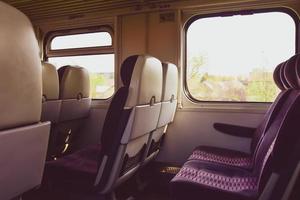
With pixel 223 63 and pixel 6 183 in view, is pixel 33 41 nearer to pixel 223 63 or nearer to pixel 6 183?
pixel 6 183

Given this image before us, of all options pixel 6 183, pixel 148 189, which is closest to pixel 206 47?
pixel 148 189

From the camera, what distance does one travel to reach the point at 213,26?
2881 millimetres

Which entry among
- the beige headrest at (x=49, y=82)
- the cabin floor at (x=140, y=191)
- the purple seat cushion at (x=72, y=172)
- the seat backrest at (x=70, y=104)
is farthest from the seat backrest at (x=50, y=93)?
the cabin floor at (x=140, y=191)

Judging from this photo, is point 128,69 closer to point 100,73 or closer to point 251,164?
point 251,164

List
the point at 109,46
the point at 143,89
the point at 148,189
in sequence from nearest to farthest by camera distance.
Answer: the point at 143,89
the point at 148,189
the point at 109,46

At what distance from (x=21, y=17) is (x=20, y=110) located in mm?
322

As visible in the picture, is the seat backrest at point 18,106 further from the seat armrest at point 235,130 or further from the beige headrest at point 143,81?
the seat armrest at point 235,130

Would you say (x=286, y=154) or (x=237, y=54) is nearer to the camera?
(x=286, y=154)

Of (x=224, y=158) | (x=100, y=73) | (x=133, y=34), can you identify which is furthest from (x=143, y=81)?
(x=100, y=73)

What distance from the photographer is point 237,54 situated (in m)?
2.78

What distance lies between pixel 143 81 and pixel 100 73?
5.90 ft

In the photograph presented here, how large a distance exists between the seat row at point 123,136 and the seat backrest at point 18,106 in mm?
660

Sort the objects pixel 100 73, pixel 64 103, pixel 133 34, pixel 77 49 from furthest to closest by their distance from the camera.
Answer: pixel 77 49 → pixel 100 73 → pixel 133 34 → pixel 64 103

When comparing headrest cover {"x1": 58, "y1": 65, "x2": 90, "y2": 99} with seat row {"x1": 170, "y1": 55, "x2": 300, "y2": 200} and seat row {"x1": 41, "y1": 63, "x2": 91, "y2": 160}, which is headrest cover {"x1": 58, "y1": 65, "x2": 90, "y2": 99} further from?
seat row {"x1": 170, "y1": 55, "x2": 300, "y2": 200}
